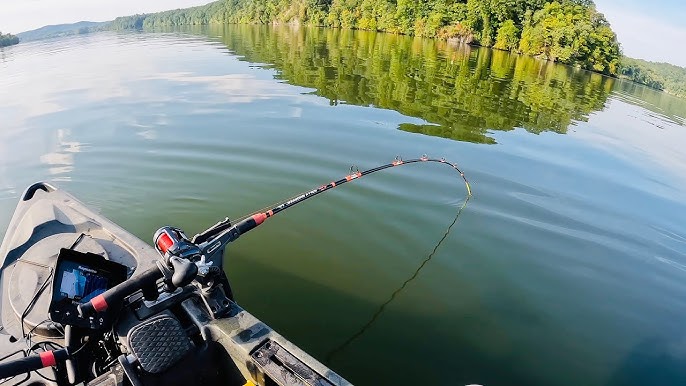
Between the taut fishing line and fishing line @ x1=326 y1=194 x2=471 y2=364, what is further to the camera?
fishing line @ x1=326 y1=194 x2=471 y2=364

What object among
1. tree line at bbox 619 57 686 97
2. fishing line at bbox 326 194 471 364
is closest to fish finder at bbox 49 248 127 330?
fishing line at bbox 326 194 471 364

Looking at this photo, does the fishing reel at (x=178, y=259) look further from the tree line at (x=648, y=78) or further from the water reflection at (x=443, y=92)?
the tree line at (x=648, y=78)

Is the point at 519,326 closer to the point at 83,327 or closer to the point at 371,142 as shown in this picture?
the point at 83,327

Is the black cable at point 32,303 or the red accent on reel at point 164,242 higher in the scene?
the red accent on reel at point 164,242

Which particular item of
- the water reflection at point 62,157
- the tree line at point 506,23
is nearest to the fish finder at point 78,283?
the water reflection at point 62,157

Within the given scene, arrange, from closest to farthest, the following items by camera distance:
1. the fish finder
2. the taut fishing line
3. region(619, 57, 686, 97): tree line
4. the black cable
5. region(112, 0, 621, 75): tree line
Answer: the fish finder → the black cable → the taut fishing line → region(112, 0, 621, 75): tree line → region(619, 57, 686, 97): tree line

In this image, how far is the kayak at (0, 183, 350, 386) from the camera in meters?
2.96

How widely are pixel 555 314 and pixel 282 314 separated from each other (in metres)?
3.61

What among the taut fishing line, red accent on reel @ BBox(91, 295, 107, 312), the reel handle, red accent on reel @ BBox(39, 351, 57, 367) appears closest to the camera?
the reel handle

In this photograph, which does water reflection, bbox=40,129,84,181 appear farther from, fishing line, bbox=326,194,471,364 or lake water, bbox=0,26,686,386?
fishing line, bbox=326,194,471,364

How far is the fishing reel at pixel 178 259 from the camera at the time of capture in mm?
3014

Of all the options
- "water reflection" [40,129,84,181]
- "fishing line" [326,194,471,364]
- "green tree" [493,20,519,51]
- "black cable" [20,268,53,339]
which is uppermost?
"green tree" [493,20,519,51]

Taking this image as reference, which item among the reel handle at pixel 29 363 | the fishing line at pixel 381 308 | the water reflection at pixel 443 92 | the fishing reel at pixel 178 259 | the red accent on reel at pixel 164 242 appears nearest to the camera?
the reel handle at pixel 29 363

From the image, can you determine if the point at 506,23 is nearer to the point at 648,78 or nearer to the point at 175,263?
the point at 648,78
